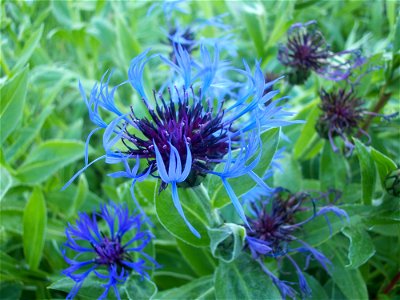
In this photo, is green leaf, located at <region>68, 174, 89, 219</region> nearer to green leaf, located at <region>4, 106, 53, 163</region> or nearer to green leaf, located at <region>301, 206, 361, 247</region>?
green leaf, located at <region>4, 106, 53, 163</region>

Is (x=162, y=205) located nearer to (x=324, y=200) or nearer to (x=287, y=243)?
(x=287, y=243)

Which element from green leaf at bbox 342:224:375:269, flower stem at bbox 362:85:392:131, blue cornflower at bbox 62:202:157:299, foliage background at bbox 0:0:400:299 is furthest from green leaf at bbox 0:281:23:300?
flower stem at bbox 362:85:392:131

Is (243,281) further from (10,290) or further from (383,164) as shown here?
(10,290)

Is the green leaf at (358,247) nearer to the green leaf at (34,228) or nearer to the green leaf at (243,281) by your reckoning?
the green leaf at (243,281)

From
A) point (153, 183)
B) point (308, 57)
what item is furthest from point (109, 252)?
point (308, 57)

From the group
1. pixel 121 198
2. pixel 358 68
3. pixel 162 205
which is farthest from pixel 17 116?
pixel 358 68

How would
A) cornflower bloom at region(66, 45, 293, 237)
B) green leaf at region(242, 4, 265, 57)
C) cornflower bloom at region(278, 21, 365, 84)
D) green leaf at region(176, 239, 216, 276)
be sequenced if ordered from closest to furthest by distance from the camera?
cornflower bloom at region(66, 45, 293, 237) < green leaf at region(176, 239, 216, 276) < cornflower bloom at region(278, 21, 365, 84) < green leaf at region(242, 4, 265, 57)
